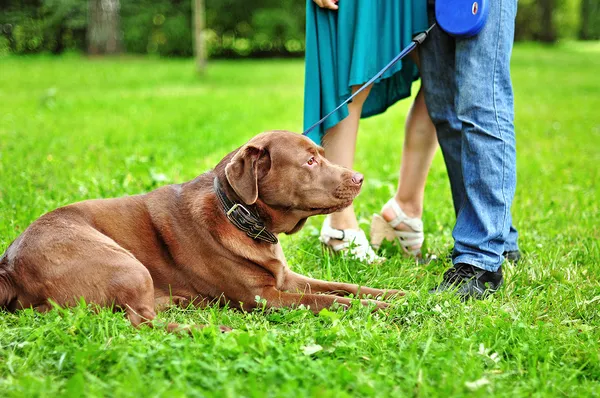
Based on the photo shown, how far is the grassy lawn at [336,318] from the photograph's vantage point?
7.83 feet

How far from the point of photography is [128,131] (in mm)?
8133

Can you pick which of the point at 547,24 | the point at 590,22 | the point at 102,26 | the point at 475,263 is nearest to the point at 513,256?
the point at 475,263

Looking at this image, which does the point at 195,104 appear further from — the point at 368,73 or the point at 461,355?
the point at 461,355

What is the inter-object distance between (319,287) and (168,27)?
26596 millimetres

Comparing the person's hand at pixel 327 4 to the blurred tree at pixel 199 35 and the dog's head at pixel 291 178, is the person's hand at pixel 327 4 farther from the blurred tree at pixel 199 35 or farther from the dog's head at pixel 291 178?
the blurred tree at pixel 199 35

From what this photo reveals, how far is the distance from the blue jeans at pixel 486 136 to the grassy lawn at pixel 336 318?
0.97 ft

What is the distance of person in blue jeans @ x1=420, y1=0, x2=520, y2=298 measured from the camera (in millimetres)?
3494

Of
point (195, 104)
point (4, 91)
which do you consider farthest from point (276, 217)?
point (4, 91)

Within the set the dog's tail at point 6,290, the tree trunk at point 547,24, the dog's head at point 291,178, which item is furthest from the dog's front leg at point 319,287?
the tree trunk at point 547,24

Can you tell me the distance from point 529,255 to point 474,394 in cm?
199

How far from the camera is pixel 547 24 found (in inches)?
1309

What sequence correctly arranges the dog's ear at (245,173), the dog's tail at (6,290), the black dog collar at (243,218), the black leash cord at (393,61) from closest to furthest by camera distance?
the dog's tail at (6,290) → the dog's ear at (245,173) → the black dog collar at (243,218) → the black leash cord at (393,61)

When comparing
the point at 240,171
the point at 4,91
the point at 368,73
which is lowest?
the point at 4,91

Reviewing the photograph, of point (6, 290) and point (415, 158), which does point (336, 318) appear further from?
point (415, 158)
